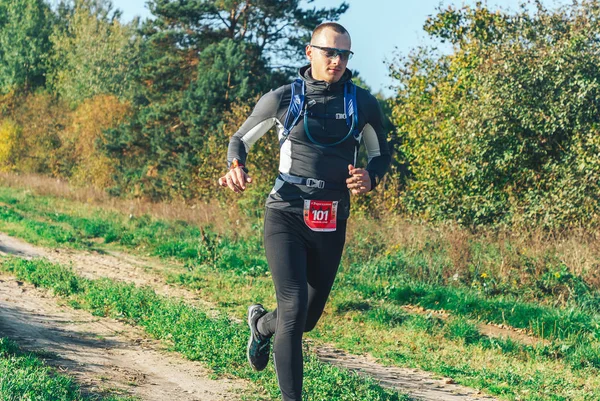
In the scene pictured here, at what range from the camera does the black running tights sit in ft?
14.5

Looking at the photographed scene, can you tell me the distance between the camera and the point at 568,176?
13.6m

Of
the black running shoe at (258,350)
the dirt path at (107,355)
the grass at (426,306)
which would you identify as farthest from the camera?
the grass at (426,306)

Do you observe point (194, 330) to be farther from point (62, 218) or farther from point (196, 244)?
point (62, 218)

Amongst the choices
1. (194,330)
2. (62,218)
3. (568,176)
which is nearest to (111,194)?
(62,218)

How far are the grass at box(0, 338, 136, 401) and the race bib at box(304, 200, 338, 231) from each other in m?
1.78

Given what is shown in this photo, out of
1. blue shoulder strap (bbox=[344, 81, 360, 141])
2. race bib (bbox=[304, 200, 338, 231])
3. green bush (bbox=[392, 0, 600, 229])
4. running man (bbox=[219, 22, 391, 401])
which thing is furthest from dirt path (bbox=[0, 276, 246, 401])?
green bush (bbox=[392, 0, 600, 229])

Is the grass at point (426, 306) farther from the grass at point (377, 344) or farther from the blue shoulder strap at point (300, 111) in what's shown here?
the blue shoulder strap at point (300, 111)

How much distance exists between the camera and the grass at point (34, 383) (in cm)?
448

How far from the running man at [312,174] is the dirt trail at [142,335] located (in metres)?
1.30

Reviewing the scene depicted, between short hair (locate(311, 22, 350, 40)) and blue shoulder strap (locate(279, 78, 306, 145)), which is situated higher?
short hair (locate(311, 22, 350, 40))

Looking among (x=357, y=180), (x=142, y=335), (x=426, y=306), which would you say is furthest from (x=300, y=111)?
(x=426, y=306)

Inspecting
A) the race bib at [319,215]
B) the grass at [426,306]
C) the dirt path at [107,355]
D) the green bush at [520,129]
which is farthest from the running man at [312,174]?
the green bush at [520,129]

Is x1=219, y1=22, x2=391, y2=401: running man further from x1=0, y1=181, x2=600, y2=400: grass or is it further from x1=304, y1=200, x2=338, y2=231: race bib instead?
x1=0, y1=181, x2=600, y2=400: grass

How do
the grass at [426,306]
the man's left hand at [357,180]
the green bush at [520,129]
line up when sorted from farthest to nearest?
the green bush at [520,129] < the grass at [426,306] < the man's left hand at [357,180]
